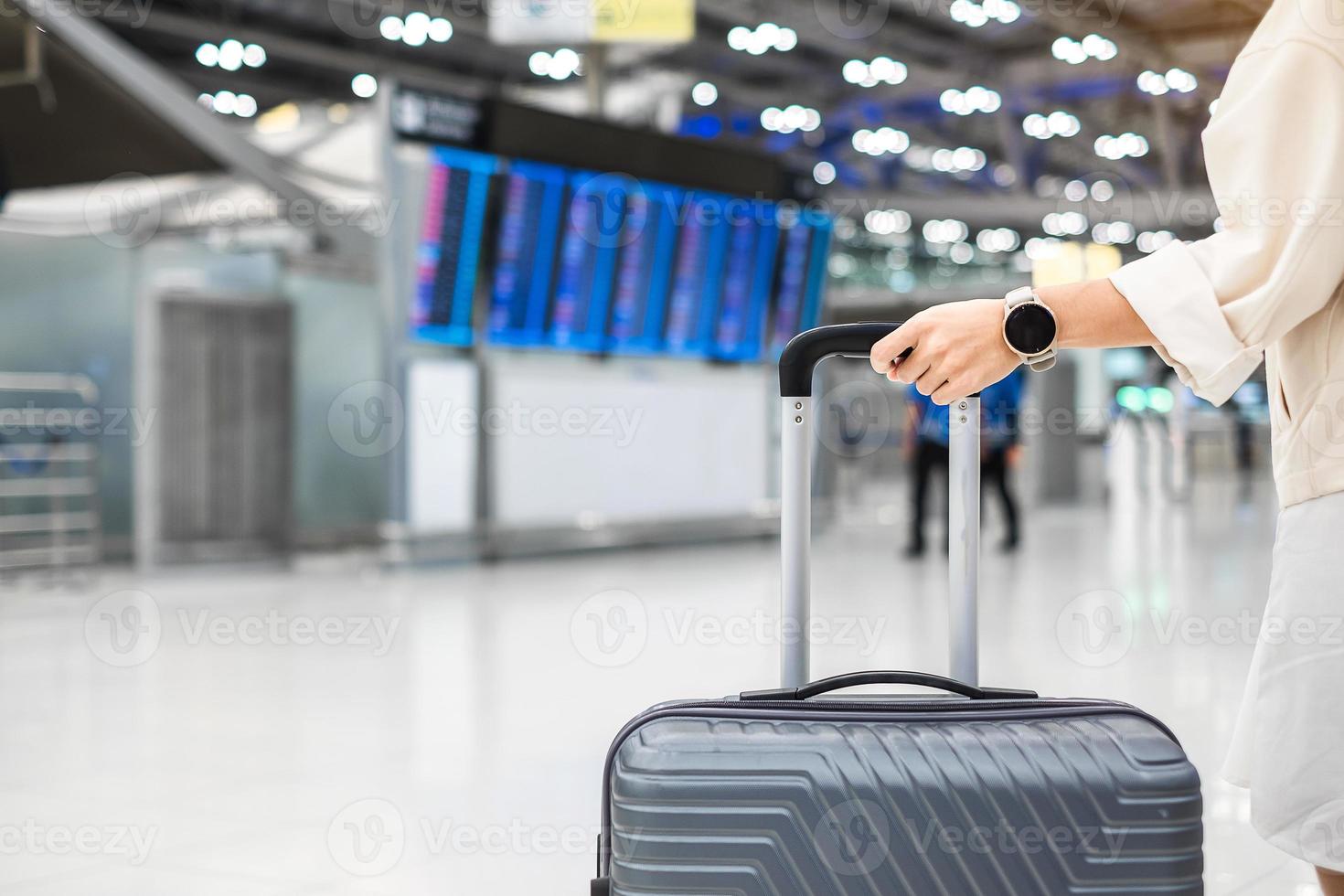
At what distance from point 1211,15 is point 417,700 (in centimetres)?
717

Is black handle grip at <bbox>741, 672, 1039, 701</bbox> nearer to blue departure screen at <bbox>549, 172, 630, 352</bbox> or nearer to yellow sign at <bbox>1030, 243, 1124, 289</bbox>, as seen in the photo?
blue departure screen at <bbox>549, 172, 630, 352</bbox>

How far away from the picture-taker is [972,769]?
1.10 m

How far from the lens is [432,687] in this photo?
3.89 metres

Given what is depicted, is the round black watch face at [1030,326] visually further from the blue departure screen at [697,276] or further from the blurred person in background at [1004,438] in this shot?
the blue departure screen at [697,276]

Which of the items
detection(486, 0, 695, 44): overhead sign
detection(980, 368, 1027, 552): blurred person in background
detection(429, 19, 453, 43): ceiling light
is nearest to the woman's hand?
detection(486, 0, 695, 44): overhead sign

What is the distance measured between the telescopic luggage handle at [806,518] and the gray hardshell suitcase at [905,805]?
17 centimetres

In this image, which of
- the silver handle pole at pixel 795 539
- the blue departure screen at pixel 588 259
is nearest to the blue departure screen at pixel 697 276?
the blue departure screen at pixel 588 259

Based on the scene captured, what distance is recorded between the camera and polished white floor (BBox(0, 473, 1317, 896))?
2.31 metres

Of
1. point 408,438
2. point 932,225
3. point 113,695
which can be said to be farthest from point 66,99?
point 932,225

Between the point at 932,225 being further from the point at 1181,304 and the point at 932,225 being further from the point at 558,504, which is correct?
the point at 1181,304

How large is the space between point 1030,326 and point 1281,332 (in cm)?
20

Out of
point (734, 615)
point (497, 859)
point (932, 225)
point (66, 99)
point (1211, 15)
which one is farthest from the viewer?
point (932, 225)

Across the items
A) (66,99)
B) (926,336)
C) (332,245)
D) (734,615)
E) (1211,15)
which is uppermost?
(1211,15)

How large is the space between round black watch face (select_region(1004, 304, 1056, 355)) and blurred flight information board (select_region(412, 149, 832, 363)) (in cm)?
681
